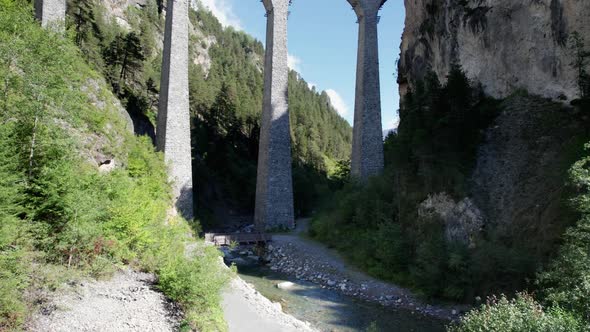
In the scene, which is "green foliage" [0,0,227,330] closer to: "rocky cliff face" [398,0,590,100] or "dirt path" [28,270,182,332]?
"dirt path" [28,270,182,332]

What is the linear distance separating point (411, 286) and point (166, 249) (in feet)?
23.4

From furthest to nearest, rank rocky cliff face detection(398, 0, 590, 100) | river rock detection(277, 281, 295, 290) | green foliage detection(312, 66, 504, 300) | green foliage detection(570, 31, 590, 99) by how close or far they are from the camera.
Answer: river rock detection(277, 281, 295, 290)
rocky cliff face detection(398, 0, 590, 100)
green foliage detection(570, 31, 590, 99)
green foliage detection(312, 66, 504, 300)

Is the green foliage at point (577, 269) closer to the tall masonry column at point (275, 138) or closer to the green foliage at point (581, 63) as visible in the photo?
the green foliage at point (581, 63)

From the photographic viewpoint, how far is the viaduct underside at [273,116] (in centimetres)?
1872

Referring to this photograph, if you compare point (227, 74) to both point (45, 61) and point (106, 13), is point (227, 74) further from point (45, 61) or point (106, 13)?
point (45, 61)

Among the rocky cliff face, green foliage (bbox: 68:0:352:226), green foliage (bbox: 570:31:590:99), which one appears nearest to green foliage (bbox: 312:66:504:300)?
the rocky cliff face

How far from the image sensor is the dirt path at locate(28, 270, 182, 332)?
17.6 ft

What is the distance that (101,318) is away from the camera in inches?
226

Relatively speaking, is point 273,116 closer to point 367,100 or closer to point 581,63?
point 367,100

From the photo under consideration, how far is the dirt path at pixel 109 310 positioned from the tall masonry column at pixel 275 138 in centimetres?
1364

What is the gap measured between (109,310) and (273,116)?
16180 millimetres

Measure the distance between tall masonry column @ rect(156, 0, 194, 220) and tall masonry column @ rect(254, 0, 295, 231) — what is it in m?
3.95

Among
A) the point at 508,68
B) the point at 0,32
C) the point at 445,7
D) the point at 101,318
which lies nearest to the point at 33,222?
the point at 101,318

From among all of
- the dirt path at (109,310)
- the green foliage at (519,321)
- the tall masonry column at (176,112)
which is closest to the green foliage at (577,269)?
the green foliage at (519,321)
